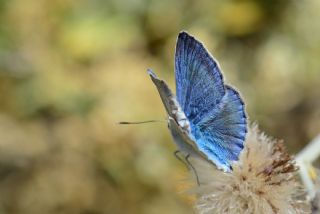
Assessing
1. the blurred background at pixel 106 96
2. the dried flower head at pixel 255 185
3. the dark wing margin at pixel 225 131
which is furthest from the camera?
the blurred background at pixel 106 96

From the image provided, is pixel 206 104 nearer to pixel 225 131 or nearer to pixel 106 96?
pixel 225 131

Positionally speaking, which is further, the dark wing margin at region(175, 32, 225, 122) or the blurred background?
the blurred background

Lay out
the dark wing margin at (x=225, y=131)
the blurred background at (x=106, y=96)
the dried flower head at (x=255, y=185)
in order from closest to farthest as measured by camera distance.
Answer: the dark wing margin at (x=225, y=131) → the dried flower head at (x=255, y=185) → the blurred background at (x=106, y=96)

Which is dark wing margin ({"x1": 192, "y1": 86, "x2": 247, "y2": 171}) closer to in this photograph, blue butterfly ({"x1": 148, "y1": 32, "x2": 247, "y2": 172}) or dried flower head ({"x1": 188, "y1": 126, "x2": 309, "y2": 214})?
blue butterfly ({"x1": 148, "y1": 32, "x2": 247, "y2": 172})

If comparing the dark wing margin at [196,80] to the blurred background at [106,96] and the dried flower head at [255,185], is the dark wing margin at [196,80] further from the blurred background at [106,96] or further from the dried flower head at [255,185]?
the blurred background at [106,96]

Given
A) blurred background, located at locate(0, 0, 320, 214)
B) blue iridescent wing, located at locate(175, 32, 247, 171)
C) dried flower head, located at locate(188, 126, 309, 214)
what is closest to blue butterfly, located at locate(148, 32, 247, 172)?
blue iridescent wing, located at locate(175, 32, 247, 171)

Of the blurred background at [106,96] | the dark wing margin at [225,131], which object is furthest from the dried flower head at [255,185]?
the blurred background at [106,96]

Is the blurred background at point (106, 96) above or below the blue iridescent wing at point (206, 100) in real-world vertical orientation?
above
